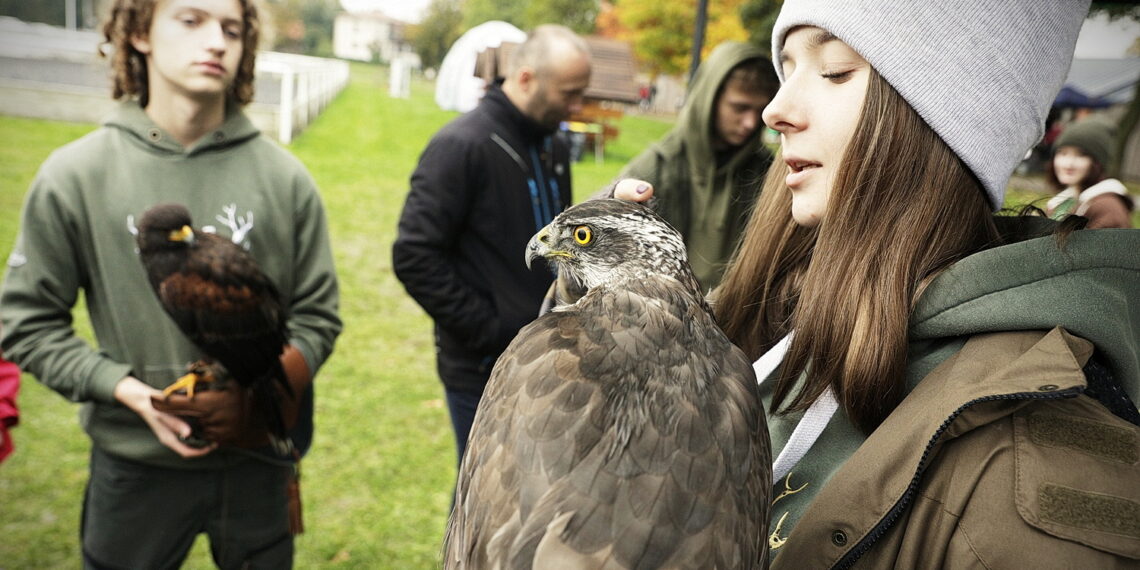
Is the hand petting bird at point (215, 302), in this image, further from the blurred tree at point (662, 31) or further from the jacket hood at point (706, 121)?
the blurred tree at point (662, 31)

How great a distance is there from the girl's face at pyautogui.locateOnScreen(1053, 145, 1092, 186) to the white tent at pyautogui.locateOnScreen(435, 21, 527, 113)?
30.7 ft

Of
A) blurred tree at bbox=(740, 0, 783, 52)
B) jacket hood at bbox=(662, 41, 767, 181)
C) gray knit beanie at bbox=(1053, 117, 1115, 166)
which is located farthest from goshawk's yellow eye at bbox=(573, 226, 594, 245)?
blurred tree at bbox=(740, 0, 783, 52)

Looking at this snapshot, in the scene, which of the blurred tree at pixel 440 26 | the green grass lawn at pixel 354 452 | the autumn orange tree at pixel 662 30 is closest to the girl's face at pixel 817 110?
the green grass lawn at pixel 354 452

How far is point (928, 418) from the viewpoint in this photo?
1.40 metres

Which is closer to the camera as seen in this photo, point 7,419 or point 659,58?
point 7,419

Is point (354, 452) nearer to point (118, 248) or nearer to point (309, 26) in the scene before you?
point (118, 248)

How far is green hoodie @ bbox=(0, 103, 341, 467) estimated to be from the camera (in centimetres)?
290

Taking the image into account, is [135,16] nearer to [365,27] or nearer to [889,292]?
[889,292]

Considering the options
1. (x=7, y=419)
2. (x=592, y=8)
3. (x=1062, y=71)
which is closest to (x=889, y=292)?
(x=1062, y=71)

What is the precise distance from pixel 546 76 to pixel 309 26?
8169 centimetres

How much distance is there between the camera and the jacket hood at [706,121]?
428 cm

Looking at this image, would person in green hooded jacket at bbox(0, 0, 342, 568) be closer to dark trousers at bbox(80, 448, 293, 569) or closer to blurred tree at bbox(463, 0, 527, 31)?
dark trousers at bbox(80, 448, 293, 569)

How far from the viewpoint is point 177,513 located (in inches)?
123

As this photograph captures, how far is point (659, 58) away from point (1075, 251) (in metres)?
28.1
